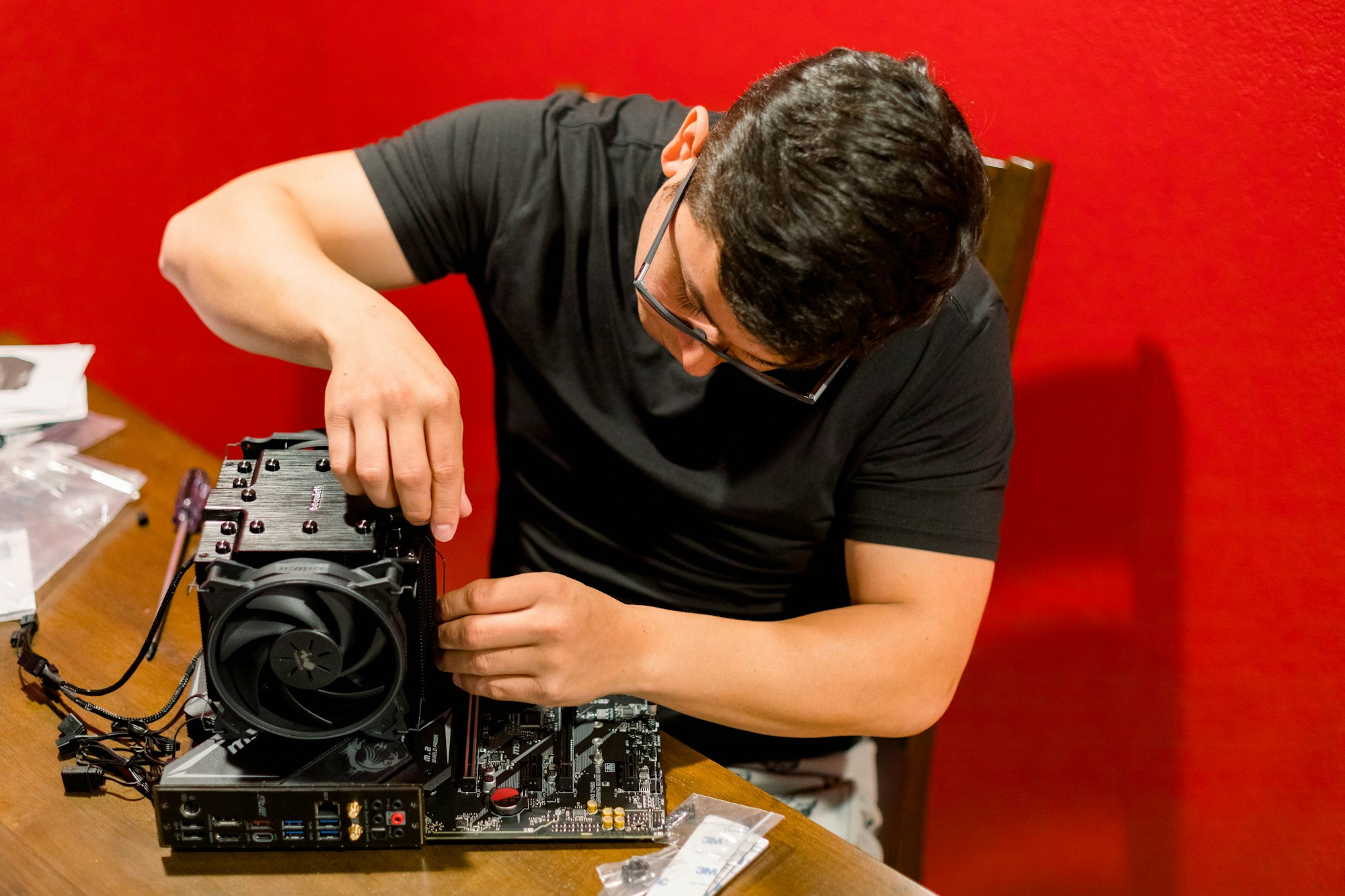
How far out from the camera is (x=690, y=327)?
45.4 inches

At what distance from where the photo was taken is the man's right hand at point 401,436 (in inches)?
40.7

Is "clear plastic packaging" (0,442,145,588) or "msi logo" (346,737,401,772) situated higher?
"clear plastic packaging" (0,442,145,588)

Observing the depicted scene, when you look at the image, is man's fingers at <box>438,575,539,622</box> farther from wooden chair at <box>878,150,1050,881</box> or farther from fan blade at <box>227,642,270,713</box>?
wooden chair at <box>878,150,1050,881</box>

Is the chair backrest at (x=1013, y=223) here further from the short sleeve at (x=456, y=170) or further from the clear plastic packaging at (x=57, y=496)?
the clear plastic packaging at (x=57, y=496)

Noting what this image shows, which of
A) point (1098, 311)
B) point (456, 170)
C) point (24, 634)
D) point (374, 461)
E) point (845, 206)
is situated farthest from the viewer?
point (1098, 311)

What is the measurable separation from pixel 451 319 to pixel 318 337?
140cm

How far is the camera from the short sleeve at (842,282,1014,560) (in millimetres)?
1289

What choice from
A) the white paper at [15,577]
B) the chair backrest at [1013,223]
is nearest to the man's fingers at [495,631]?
the white paper at [15,577]

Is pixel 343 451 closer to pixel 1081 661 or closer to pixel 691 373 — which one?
pixel 691 373

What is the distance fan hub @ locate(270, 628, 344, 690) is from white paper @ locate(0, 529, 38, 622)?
56cm

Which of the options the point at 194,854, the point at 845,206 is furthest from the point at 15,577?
the point at 845,206

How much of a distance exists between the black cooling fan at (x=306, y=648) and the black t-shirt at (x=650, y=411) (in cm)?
55

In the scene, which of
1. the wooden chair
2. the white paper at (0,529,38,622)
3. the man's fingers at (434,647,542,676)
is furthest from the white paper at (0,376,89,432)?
the wooden chair

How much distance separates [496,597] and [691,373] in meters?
0.35
